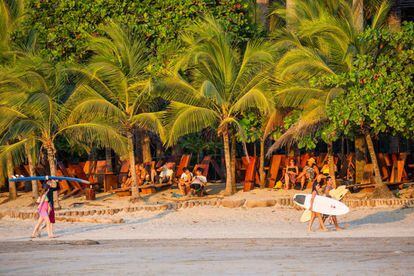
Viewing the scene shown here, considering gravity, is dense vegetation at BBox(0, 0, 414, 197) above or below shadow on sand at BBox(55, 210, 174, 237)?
above

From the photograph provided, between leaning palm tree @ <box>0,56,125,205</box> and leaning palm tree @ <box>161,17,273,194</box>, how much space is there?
5.40 feet

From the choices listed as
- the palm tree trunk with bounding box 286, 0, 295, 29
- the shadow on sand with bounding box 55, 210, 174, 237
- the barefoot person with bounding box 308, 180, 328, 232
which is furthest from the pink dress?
the palm tree trunk with bounding box 286, 0, 295, 29

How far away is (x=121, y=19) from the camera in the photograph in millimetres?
29375

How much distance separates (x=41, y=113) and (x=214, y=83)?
165 inches

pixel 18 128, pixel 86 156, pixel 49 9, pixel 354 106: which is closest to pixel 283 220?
→ pixel 354 106

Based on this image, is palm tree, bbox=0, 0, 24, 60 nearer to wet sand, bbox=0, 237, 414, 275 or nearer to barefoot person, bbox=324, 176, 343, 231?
wet sand, bbox=0, 237, 414, 275

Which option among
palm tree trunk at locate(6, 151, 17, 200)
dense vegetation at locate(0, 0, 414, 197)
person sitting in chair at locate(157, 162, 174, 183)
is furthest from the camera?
palm tree trunk at locate(6, 151, 17, 200)

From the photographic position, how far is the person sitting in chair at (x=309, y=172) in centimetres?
2697

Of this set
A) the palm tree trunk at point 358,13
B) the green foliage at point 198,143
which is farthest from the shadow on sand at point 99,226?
the green foliage at point 198,143

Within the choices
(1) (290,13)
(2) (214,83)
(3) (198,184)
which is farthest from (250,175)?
(1) (290,13)

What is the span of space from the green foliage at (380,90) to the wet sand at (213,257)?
532 centimetres

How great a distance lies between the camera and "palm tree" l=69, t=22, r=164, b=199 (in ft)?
88.1

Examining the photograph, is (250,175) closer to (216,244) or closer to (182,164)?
(182,164)

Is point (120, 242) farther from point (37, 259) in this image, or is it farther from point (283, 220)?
point (283, 220)
